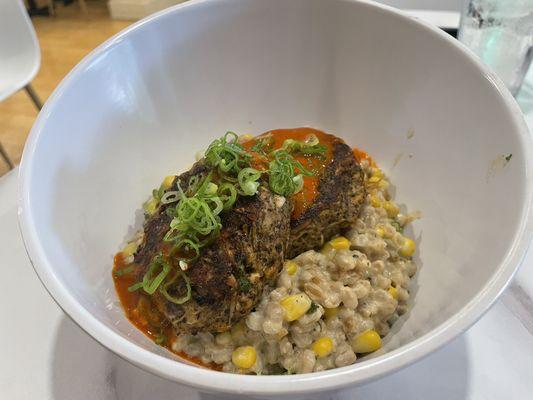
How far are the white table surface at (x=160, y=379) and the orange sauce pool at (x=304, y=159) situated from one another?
639mm

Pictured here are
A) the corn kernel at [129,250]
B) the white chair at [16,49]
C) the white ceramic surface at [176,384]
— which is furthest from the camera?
the white chair at [16,49]

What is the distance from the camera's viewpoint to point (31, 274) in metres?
1.80

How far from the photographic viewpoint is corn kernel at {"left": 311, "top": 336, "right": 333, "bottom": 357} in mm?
1423

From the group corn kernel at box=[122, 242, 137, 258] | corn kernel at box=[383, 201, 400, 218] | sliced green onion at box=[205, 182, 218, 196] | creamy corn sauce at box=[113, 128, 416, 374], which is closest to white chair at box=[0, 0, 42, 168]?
corn kernel at box=[122, 242, 137, 258]

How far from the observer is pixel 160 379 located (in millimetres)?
1437

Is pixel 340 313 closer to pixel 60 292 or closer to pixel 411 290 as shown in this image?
pixel 411 290

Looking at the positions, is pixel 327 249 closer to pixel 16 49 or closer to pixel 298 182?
pixel 298 182

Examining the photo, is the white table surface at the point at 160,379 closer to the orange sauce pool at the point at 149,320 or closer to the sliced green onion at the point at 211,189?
the orange sauce pool at the point at 149,320

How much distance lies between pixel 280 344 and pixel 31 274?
1.04 m

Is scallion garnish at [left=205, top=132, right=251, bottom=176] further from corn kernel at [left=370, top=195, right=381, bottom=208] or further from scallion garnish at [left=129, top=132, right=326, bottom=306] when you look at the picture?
corn kernel at [left=370, top=195, right=381, bottom=208]

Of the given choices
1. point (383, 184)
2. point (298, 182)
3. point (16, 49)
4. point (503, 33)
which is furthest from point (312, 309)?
point (16, 49)

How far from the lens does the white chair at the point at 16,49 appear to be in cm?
335

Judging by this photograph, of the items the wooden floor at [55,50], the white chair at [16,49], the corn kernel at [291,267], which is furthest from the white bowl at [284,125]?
the wooden floor at [55,50]

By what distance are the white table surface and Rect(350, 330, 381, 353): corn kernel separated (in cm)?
10
